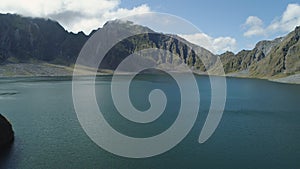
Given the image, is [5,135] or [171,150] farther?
[5,135]

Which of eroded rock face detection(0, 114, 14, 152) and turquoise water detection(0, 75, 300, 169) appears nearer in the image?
turquoise water detection(0, 75, 300, 169)

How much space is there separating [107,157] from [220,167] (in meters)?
19.5

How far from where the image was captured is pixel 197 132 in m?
68.6

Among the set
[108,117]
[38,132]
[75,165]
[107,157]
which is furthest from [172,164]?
[108,117]

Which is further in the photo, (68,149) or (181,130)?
(181,130)

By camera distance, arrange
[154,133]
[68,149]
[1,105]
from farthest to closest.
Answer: [1,105] → [154,133] → [68,149]

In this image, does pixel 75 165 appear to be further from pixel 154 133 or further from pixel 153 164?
pixel 154 133

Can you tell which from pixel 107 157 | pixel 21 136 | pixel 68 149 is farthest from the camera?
pixel 21 136

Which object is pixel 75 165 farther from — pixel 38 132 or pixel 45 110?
pixel 45 110

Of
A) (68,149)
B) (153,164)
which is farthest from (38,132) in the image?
(153,164)

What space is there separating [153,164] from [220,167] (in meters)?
11.1

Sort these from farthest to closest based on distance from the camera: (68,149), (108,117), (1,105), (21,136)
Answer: (1,105) → (108,117) → (21,136) → (68,149)

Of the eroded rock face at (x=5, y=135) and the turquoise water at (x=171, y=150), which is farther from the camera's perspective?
the eroded rock face at (x=5, y=135)

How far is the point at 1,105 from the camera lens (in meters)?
106
